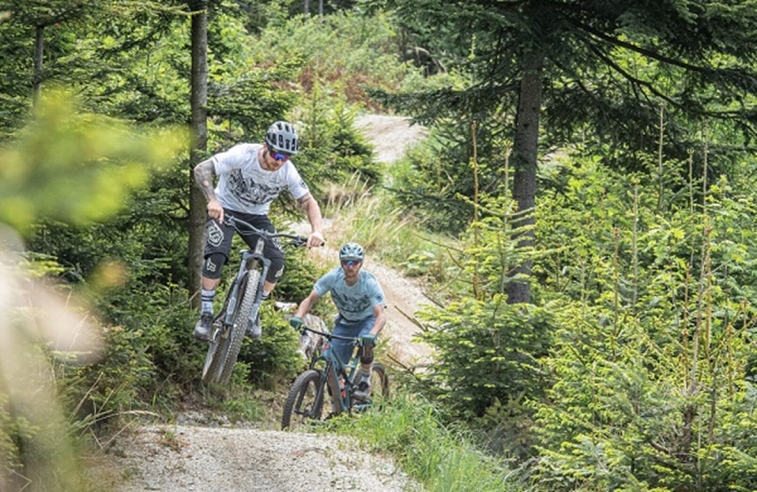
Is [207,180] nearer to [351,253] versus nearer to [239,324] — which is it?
[239,324]

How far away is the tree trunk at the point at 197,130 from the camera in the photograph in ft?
33.3

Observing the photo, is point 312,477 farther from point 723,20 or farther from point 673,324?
point 723,20

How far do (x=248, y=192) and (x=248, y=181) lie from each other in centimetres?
12

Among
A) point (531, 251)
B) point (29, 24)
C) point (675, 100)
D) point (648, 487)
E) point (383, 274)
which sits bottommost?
point (383, 274)

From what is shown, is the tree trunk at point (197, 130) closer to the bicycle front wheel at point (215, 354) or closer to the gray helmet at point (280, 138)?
the bicycle front wheel at point (215, 354)

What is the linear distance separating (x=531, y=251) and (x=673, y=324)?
138cm

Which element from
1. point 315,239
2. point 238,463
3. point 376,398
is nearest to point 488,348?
point 376,398

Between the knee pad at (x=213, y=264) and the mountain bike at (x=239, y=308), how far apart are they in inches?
6.7

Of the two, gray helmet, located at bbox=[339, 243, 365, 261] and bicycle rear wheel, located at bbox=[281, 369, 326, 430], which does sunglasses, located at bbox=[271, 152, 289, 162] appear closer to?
gray helmet, located at bbox=[339, 243, 365, 261]

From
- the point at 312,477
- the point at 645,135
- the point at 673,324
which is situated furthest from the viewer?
the point at 645,135

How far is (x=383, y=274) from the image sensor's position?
17.5m

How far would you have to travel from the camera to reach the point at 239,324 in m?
8.57

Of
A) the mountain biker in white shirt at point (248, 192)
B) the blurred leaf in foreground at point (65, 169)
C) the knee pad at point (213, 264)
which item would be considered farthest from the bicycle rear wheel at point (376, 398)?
the blurred leaf in foreground at point (65, 169)

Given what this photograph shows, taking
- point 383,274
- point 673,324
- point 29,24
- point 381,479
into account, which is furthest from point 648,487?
point 383,274
